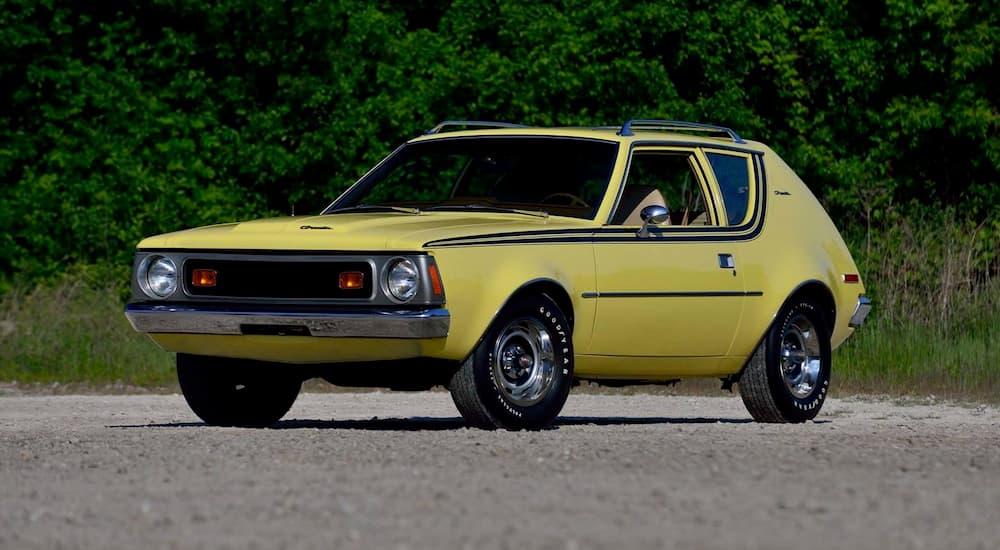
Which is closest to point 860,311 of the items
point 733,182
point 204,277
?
point 733,182

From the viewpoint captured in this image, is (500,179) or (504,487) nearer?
(504,487)

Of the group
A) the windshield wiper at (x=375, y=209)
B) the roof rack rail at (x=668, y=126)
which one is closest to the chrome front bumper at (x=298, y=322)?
the windshield wiper at (x=375, y=209)

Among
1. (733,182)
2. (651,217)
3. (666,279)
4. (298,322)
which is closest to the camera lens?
(298,322)

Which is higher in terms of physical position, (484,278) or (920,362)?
(484,278)

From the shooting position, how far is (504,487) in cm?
813

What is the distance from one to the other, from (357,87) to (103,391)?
362 inches

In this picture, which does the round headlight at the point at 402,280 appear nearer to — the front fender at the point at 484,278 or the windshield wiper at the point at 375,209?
the front fender at the point at 484,278

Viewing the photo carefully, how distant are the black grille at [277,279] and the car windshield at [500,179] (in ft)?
4.37

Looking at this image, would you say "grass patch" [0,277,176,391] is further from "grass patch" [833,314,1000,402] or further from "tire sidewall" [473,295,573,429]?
"tire sidewall" [473,295,573,429]

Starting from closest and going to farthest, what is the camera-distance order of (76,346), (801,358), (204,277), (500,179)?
(204,277) → (500,179) → (801,358) → (76,346)

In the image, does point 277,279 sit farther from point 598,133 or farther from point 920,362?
point 920,362

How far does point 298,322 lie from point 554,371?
4.91ft

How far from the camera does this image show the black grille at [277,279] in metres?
10.5

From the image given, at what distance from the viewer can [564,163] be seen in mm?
11969
